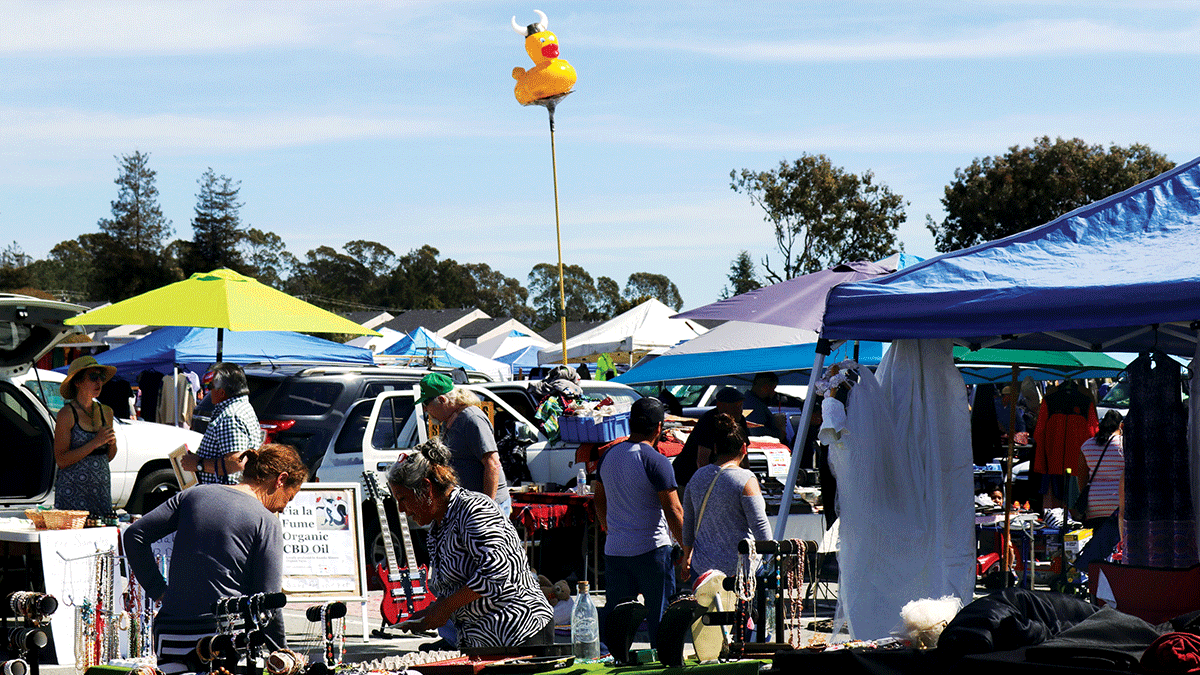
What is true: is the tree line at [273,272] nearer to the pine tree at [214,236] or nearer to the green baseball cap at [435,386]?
the pine tree at [214,236]

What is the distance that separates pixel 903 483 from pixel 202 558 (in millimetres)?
4109

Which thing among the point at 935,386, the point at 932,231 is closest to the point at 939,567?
the point at 935,386

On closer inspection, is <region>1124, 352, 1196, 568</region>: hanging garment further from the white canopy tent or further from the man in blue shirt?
the white canopy tent

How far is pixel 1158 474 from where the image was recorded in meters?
6.45

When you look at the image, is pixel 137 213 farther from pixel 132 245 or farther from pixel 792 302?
pixel 792 302

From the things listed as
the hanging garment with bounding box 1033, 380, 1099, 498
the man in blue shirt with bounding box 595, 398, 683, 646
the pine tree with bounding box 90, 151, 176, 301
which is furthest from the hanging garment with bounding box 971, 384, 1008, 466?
the pine tree with bounding box 90, 151, 176, 301

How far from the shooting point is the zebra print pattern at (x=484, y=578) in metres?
4.80

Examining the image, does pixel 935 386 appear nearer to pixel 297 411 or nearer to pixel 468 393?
pixel 468 393

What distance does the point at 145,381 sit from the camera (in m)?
20.8

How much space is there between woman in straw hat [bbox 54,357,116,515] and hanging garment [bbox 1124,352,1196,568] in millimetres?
6662

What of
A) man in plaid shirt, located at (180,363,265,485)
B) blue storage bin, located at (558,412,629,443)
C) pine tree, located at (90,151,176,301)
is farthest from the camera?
pine tree, located at (90,151,176,301)

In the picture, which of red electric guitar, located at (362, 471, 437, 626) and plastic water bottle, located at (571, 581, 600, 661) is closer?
plastic water bottle, located at (571, 581, 600, 661)

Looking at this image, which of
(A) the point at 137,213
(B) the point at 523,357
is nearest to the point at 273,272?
(A) the point at 137,213

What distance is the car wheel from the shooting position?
Result: 1261 centimetres
